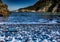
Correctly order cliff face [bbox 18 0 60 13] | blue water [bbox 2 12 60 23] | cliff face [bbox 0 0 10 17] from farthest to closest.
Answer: cliff face [bbox 18 0 60 13]
cliff face [bbox 0 0 10 17]
blue water [bbox 2 12 60 23]

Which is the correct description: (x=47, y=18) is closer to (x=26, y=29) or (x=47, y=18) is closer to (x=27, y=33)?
(x=26, y=29)

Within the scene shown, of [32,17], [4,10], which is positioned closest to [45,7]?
[32,17]

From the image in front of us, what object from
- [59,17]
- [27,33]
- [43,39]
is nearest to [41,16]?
[59,17]

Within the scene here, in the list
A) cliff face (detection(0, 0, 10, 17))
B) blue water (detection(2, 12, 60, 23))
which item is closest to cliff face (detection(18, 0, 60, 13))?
blue water (detection(2, 12, 60, 23))

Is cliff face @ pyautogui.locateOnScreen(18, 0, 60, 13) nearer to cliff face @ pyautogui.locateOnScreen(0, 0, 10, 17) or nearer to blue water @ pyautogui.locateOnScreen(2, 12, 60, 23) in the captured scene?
blue water @ pyautogui.locateOnScreen(2, 12, 60, 23)

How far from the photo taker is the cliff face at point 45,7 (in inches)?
271

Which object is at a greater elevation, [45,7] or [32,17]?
[45,7]

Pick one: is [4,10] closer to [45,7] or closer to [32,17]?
[32,17]

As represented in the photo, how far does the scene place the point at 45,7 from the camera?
7168 millimetres

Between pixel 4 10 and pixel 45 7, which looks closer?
pixel 4 10

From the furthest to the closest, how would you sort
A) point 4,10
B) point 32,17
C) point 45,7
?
point 45,7, point 4,10, point 32,17

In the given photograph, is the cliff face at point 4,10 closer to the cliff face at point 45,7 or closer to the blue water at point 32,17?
the blue water at point 32,17

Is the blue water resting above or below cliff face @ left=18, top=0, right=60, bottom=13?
below

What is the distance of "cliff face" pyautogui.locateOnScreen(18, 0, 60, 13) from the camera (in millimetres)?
6887
